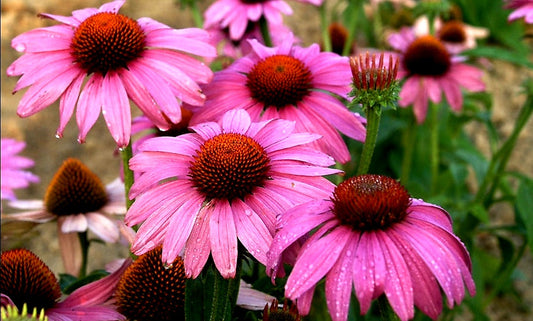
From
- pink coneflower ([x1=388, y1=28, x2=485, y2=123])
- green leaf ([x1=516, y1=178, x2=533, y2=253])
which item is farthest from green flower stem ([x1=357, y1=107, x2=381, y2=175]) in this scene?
pink coneflower ([x1=388, y1=28, x2=485, y2=123])

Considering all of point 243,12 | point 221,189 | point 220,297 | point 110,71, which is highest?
point 243,12

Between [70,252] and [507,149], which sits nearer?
[70,252]

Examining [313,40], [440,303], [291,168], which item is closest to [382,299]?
[440,303]

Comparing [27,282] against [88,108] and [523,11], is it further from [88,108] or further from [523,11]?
[523,11]

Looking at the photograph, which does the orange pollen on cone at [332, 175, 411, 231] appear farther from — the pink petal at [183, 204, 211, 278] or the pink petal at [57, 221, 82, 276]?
the pink petal at [57, 221, 82, 276]

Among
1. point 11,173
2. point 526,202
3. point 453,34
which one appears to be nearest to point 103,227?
point 11,173

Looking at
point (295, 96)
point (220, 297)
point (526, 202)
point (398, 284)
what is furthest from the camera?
point (526, 202)

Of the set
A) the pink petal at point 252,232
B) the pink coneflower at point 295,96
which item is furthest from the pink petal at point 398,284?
the pink coneflower at point 295,96
